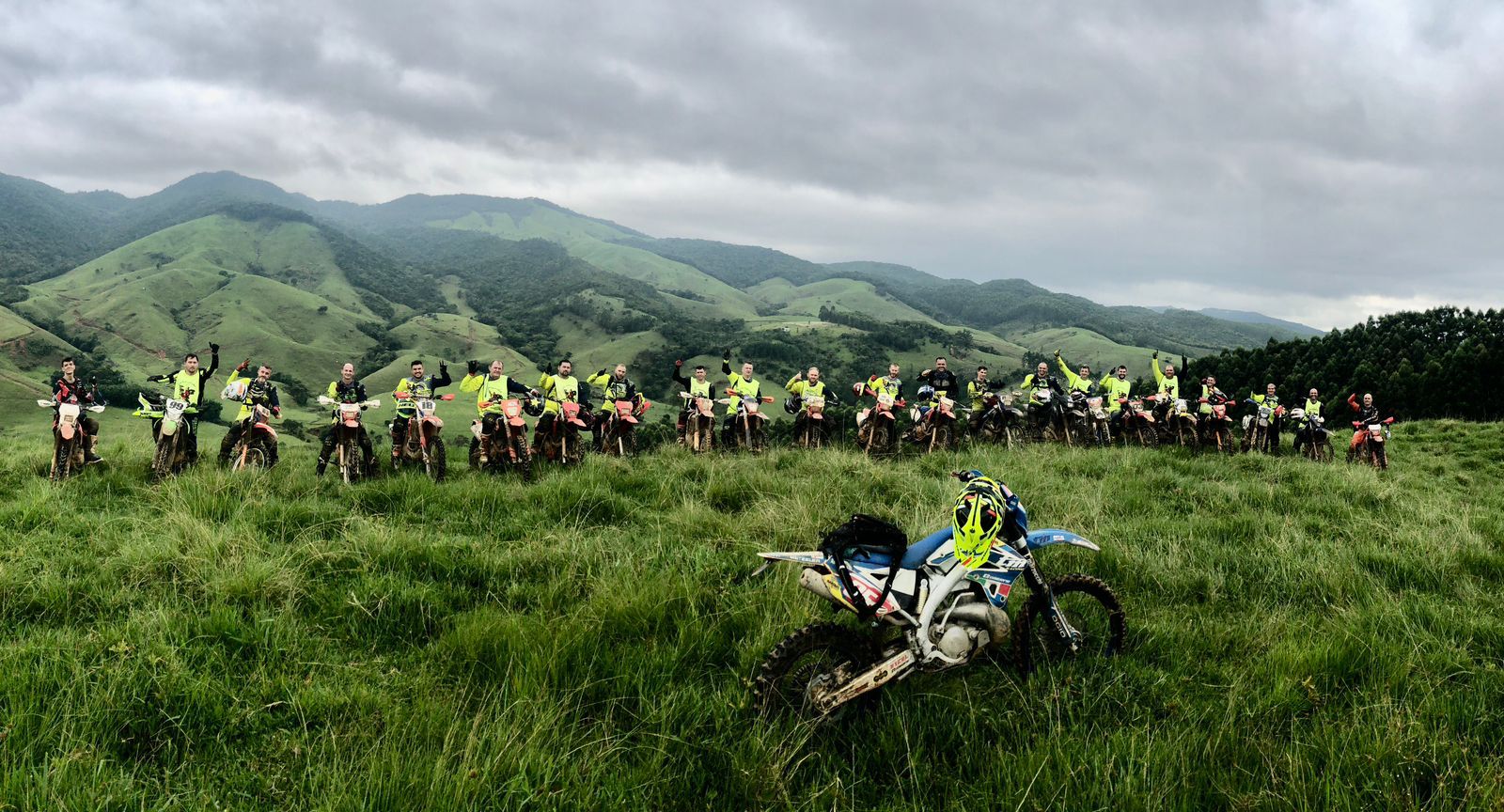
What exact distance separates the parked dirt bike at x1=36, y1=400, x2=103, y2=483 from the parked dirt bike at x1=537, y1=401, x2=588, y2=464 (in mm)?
5865

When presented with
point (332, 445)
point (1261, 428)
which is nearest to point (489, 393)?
point (332, 445)

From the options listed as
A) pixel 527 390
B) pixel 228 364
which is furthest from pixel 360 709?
pixel 228 364

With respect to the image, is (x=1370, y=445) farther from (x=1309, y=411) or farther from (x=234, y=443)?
(x=234, y=443)

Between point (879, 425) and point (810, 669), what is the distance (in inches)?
398

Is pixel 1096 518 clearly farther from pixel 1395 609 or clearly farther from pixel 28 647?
pixel 28 647

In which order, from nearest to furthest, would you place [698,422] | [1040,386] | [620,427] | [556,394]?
[556,394]
[620,427]
[698,422]
[1040,386]

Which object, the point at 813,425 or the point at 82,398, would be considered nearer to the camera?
the point at 82,398

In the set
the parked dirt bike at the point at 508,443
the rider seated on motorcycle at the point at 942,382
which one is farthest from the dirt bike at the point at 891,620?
the rider seated on motorcycle at the point at 942,382

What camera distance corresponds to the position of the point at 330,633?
403 cm

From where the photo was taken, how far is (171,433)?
9.30m

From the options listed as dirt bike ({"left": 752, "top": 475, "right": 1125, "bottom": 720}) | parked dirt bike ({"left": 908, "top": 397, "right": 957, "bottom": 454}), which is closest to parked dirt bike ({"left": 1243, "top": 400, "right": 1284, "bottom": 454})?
parked dirt bike ({"left": 908, "top": 397, "right": 957, "bottom": 454})

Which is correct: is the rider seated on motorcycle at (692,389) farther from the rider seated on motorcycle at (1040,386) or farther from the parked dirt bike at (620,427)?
the rider seated on motorcycle at (1040,386)

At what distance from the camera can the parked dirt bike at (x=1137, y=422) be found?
52.4 ft

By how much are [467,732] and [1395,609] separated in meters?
5.62
